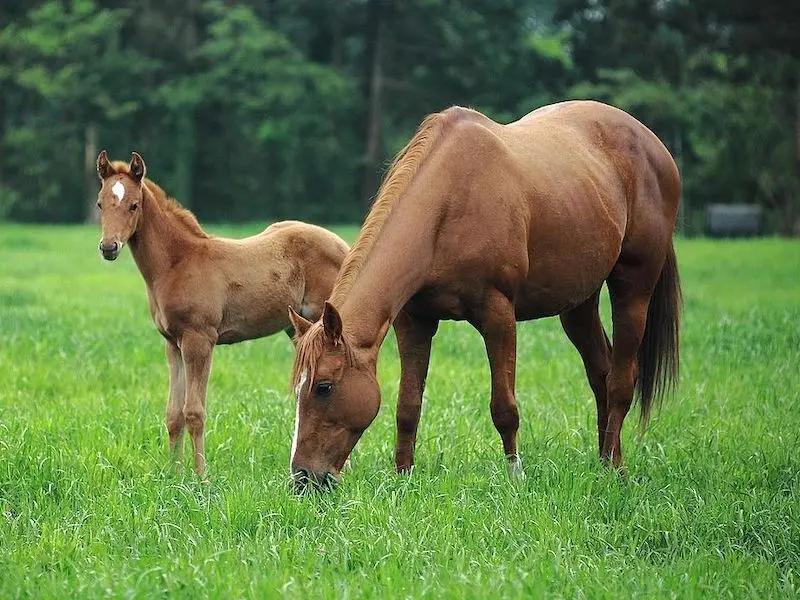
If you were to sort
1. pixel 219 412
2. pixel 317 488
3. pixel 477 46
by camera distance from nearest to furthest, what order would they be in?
1. pixel 317 488
2. pixel 219 412
3. pixel 477 46

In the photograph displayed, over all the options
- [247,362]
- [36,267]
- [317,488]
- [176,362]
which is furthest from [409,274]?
[36,267]

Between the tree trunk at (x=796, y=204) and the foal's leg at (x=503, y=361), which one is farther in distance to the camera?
the tree trunk at (x=796, y=204)

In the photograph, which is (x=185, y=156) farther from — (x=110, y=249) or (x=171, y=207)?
(x=110, y=249)

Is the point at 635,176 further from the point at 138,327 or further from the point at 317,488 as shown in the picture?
the point at 138,327

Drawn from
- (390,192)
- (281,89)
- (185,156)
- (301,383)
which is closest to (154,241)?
(390,192)

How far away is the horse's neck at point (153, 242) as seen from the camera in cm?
627

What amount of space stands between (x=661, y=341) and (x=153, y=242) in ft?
10.1

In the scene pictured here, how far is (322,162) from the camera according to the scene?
125ft

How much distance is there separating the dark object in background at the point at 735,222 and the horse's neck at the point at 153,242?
79.4 ft

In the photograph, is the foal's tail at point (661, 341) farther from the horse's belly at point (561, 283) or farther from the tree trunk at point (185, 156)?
the tree trunk at point (185, 156)

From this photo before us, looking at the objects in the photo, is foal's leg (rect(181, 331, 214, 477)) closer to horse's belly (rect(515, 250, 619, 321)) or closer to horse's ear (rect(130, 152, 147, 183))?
horse's ear (rect(130, 152, 147, 183))

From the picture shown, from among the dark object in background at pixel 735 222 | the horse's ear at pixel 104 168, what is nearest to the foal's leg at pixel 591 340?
the horse's ear at pixel 104 168

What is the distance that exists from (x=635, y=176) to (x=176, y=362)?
2.90 meters

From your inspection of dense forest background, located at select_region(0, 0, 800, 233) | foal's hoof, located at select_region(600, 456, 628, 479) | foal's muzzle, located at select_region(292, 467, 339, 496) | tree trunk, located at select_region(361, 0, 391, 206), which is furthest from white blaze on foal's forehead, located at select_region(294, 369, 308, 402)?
tree trunk, located at select_region(361, 0, 391, 206)
